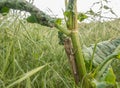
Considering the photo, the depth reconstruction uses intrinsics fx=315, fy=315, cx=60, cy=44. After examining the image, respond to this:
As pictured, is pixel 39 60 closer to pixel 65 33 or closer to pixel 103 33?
pixel 65 33

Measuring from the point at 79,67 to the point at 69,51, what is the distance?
76mm

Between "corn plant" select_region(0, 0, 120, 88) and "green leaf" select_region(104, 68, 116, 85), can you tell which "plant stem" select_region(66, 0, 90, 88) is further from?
"green leaf" select_region(104, 68, 116, 85)

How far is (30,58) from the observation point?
4.79ft

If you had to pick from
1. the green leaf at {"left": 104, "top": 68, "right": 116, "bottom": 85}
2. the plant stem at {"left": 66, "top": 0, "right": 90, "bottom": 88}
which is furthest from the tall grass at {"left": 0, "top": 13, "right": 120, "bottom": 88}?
the green leaf at {"left": 104, "top": 68, "right": 116, "bottom": 85}

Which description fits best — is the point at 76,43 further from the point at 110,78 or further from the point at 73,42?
the point at 110,78

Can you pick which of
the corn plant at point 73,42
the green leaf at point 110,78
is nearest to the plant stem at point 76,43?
the corn plant at point 73,42

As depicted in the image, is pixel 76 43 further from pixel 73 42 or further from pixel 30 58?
pixel 30 58

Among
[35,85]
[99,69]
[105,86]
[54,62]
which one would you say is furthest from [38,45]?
[105,86]

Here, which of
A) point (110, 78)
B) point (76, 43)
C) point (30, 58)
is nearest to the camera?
point (110, 78)

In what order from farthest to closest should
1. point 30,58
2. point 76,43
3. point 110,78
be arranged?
point 30,58 < point 76,43 < point 110,78

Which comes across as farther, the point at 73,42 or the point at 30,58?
the point at 30,58

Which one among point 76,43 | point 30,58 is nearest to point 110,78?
point 76,43

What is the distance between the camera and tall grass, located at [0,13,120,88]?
126 centimetres

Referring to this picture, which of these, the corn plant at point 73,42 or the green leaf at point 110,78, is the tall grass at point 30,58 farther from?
the green leaf at point 110,78
